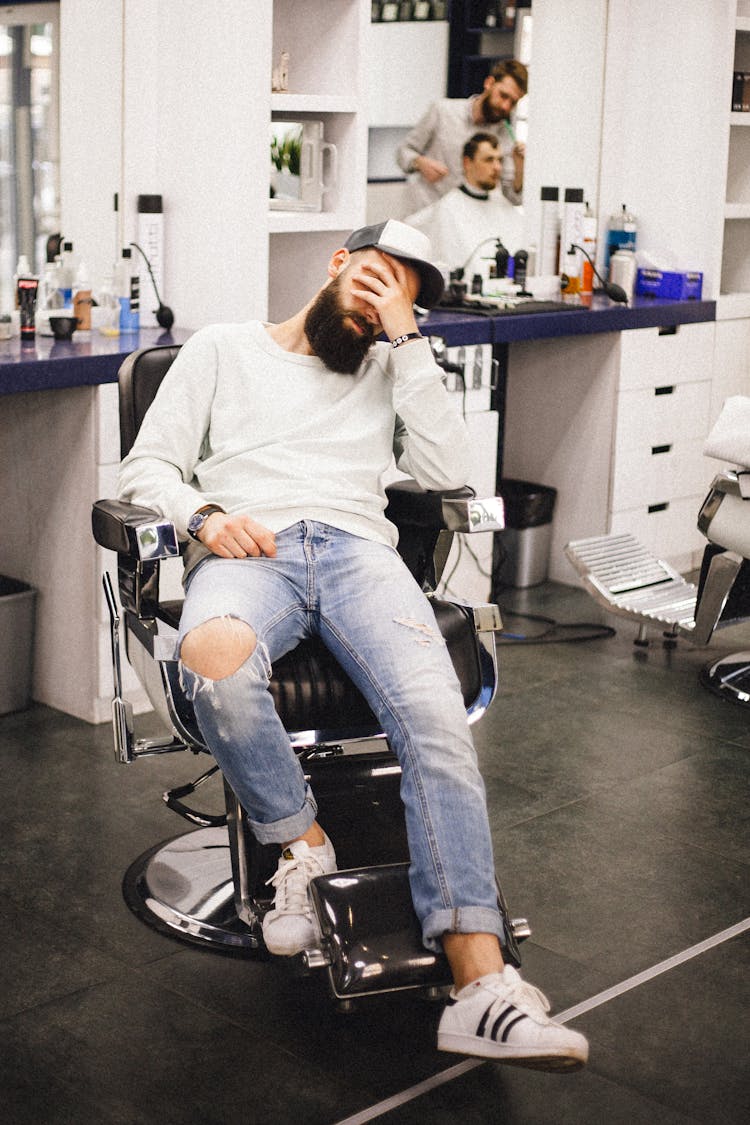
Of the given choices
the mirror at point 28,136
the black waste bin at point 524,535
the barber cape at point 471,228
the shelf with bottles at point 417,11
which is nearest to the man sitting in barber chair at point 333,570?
the mirror at point 28,136

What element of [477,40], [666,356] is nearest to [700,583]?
[666,356]

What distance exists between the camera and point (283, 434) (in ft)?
7.95

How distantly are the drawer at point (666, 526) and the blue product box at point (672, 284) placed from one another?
66 centimetres

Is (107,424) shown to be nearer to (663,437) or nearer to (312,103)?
(312,103)

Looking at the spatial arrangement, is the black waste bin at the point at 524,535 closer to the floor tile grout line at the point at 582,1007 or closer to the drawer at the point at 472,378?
the drawer at the point at 472,378

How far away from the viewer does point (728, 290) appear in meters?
5.29

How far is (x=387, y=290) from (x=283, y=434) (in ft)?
0.96

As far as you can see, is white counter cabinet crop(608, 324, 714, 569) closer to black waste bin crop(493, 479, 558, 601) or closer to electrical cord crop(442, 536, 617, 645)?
black waste bin crop(493, 479, 558, 601)

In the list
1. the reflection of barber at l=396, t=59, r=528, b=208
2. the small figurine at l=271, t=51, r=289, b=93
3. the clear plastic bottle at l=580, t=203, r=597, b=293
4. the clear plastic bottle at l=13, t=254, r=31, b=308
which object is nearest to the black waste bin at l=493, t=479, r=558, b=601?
the clear plastic bottle at l=580, t=203, r=597, b=293

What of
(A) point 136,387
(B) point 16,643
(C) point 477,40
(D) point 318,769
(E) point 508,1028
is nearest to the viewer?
(E) point 508,1028

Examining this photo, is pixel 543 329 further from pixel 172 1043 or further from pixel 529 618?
pixel 172 1043

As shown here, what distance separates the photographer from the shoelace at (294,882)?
2.08 meters

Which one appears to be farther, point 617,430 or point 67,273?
point 617,430

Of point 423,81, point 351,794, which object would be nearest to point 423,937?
point 351,794
